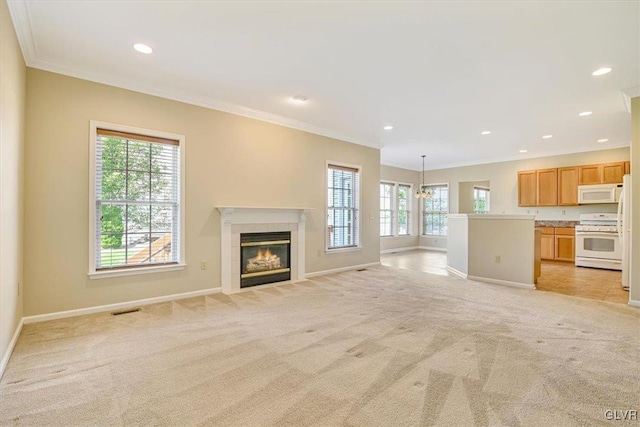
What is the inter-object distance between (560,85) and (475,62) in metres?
1.46

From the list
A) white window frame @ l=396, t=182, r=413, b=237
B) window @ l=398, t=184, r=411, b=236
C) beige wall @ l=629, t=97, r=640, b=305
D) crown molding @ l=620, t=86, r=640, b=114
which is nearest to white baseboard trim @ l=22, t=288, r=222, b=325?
beige wall @ l=629, t=97, r=640, b=305

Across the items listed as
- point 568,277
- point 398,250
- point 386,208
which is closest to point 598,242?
point 568,277

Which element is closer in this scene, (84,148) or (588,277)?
(84,148)

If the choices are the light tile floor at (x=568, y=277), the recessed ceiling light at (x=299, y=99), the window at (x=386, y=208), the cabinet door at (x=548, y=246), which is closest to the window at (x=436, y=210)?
the window at (x=386, y=208)

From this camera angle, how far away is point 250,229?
501cm

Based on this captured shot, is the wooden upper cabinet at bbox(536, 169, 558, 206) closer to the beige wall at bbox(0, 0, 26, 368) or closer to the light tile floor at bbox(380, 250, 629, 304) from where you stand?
the light tile floor at bbox(380, 250, 629, 304)

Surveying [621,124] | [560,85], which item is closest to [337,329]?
[560,85]

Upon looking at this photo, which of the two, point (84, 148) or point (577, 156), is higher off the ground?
point (577, 156)

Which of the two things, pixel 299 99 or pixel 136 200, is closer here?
pixel 136 200

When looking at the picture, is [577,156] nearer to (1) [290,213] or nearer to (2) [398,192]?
(2) [398,192]

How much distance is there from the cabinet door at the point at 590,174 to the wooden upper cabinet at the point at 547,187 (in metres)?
0.51

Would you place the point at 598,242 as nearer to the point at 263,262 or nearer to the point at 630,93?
the point at 630,93

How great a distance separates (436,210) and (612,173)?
174 inches

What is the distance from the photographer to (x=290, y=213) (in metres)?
5.52
